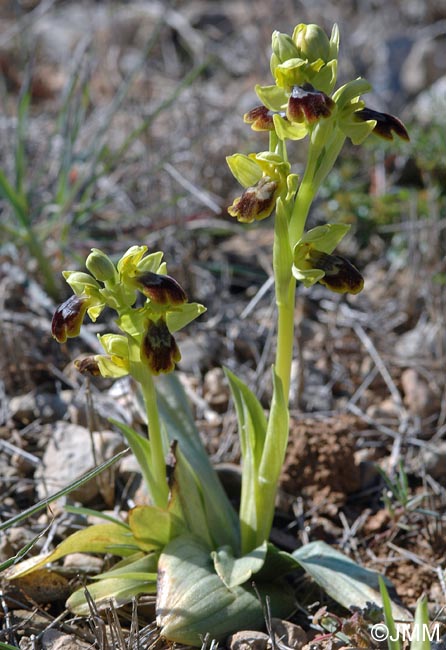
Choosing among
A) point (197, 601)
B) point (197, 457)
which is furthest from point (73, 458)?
point (197, 601)

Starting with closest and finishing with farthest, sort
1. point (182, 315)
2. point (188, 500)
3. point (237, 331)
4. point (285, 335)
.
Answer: point (182, 315) → point (285, 335) → point (188, 500) → point (237, 331)

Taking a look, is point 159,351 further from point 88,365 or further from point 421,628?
point 421,628

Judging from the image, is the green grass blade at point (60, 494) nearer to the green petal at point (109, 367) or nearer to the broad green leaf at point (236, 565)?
the green petal at point (109, 367)

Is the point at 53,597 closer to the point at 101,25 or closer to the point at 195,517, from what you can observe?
the point at 195,517

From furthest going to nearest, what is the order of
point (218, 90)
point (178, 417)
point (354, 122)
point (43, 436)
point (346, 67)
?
point (218, 90) → point (346, 67) → point (43, 436) → point (178, 417) → point (354, 122)

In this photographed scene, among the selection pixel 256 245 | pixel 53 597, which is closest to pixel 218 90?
pixel 256 245
